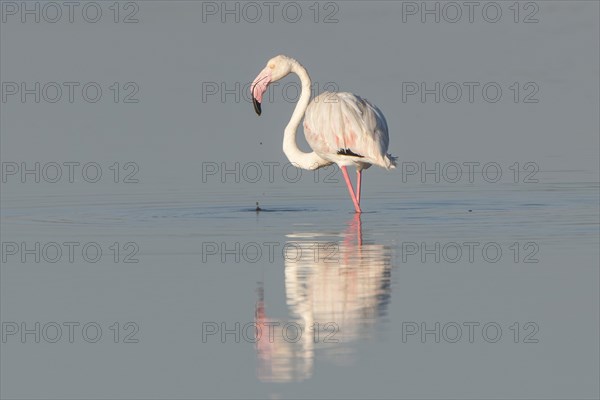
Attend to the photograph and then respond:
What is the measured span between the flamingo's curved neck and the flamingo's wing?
1.52 feet

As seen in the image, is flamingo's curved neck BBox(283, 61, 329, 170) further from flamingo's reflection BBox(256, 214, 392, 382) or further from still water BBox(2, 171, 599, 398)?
flamingo's reflection BBox(256, 214, 392, 382)

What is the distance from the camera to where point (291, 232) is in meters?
13.2

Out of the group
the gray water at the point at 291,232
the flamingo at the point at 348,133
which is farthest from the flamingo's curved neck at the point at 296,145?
the gray water at the point at 291,232

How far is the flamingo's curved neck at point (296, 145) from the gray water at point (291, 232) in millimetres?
425

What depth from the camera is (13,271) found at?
1145 centimetres

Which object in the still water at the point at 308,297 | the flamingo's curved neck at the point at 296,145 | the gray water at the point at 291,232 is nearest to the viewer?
the still water at the point at 308,297

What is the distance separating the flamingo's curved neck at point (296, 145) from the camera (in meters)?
15.5

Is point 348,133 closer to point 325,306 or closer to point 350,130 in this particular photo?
point 350,130

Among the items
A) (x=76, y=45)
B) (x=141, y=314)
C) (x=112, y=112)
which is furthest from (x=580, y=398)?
(x=76, y=45)

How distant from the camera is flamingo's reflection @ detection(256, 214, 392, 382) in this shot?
8680 mm

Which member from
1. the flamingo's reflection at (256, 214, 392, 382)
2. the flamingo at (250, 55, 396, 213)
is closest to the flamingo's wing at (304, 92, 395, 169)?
the flamingo at (250, 55, 396, 213)

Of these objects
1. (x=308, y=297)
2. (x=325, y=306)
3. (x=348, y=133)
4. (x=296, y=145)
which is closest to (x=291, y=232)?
(x=348, y=133)

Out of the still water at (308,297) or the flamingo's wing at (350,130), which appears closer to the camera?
the still water at (308,297)

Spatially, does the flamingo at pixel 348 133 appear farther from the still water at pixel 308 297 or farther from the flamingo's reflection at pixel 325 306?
the flamingo's reflection at pixel 325 306
